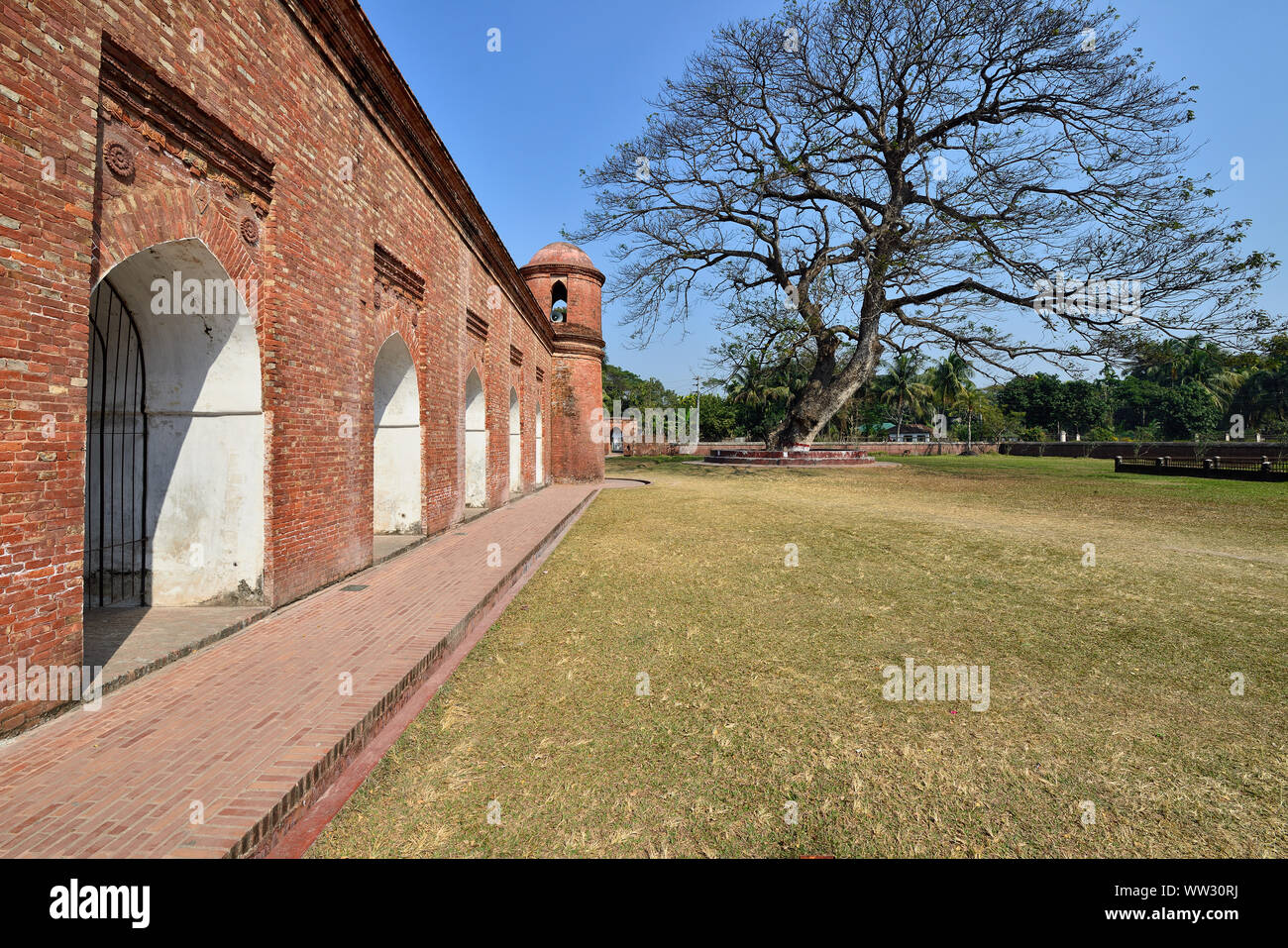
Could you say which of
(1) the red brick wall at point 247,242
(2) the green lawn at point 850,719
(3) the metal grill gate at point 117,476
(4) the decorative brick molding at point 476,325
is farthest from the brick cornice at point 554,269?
(3) the metal grill gate at point 117,476

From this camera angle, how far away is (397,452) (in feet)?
27.1

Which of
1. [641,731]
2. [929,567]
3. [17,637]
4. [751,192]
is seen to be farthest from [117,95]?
[751,192]

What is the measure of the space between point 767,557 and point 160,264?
670 cm

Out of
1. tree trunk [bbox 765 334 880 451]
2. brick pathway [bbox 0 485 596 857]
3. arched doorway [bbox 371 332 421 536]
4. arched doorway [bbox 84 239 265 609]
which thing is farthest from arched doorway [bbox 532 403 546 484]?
brick pathway [bbox 0 485 596 857]

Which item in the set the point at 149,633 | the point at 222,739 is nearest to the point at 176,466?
the point at 149,633

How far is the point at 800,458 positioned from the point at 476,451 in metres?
A: 17.3

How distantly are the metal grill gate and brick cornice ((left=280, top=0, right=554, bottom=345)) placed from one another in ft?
10.4

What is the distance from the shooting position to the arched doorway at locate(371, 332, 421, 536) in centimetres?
823

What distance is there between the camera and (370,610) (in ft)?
16.3

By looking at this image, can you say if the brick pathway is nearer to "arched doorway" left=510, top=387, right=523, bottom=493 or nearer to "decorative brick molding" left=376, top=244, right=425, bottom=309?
"decorative brick molding" left=376, top=244, right=425, bottom=309

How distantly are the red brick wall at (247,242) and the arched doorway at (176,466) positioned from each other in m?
0.19

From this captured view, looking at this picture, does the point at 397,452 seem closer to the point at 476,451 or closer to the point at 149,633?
the point at 476,451

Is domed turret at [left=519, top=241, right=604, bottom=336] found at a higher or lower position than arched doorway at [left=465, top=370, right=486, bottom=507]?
higher
